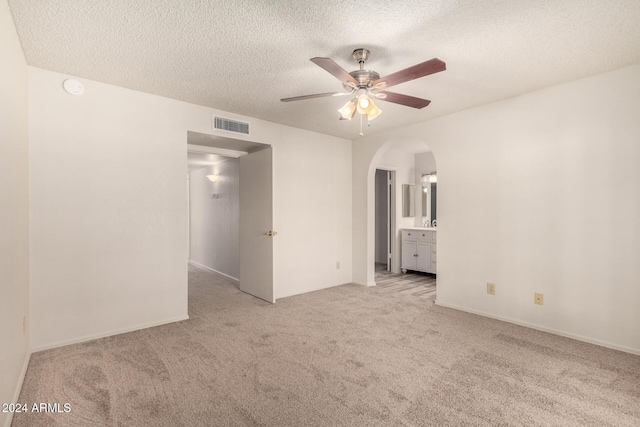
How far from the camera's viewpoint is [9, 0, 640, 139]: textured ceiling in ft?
6.32

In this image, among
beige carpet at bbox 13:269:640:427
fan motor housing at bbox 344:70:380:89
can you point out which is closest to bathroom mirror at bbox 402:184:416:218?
beige carpet at bbox 13:269:640:427

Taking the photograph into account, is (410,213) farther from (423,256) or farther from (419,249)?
(423,256)

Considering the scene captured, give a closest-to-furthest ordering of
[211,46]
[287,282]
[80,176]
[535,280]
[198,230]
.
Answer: [211,46], [80,176], [535,280], [287,282], [198,230]

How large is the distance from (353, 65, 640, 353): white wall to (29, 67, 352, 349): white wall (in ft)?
9.43

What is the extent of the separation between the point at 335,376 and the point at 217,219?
15.2 ft

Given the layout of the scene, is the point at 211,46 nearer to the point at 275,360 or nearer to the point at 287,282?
the point at 275,360

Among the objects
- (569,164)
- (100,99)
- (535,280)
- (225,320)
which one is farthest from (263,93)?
(535,280)

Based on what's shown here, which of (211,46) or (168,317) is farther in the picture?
(168,317)

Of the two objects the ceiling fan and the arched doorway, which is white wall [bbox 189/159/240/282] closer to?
the arched doorway

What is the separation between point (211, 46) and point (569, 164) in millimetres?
3358

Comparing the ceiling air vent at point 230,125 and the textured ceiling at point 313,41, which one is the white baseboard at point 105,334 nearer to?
the ceiling air vent at point 230,125

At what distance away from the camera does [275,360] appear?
249cm

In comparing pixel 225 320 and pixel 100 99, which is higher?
pixel 100 99

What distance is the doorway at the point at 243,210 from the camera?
4.08 metres
